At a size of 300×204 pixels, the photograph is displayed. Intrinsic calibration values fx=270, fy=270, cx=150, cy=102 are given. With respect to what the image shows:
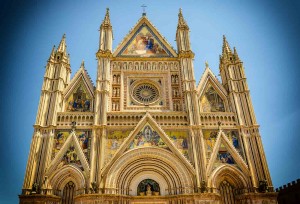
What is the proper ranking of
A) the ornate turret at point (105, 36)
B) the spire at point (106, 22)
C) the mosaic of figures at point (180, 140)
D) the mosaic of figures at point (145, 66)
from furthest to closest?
1. the spire at point (106, 22)
2. the ornate turret at point (105, 36)
3. the mosaic of figures at point (145, 66)
4. the mosaic of figures at point (180, 140)

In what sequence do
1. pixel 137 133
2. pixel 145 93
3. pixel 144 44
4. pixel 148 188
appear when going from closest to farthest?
pixel 148 188 < pixel 137 133 < pixel 145 93 < pixel 144 44

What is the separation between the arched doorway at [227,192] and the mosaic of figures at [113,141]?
8049 millimetres

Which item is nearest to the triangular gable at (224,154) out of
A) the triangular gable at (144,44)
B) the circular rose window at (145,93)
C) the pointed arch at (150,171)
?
the pointed arch at (150,171)

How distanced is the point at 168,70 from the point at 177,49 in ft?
9.25

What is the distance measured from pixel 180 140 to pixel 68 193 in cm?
895

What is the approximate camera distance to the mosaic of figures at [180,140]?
20.2 metres

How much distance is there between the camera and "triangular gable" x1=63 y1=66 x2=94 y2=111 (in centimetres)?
2233

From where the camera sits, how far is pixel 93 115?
69.5 ft

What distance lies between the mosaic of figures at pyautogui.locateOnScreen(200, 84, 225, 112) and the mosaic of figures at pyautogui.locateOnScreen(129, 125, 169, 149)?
483cm

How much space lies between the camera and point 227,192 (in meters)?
19.6

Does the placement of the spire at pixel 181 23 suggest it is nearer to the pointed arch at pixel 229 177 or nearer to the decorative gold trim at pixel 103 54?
the decorative gold trim at pixel 103 54

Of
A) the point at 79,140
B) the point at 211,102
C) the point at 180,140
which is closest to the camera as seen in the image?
the point at 79,140

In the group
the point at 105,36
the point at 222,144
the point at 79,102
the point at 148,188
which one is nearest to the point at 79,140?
the point at 79,102

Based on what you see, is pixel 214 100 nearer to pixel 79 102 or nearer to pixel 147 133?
pixel 147 133
